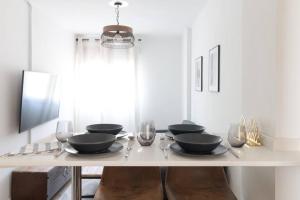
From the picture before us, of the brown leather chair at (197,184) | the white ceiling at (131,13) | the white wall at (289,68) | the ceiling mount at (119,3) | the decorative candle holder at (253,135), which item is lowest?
the brown leather chair at (197,184)

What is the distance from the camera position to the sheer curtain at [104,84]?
5.63 metres

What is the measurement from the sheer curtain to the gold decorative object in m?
4.03

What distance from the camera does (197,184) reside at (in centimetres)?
197

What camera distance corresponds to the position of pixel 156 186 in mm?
1951

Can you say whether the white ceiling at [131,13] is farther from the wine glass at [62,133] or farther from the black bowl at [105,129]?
the wine glass at [62,133]

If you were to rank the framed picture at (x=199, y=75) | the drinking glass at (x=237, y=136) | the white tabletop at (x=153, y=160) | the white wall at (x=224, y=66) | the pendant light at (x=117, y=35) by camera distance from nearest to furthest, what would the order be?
the white tabletop at (x=153, y=160), the drinking glass at (x=237, y=136), the white wall at (x=224, y=66), the pendant light at (x=117, y=35), the framed picture at (x=199, y=75)

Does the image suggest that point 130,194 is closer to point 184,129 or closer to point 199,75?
point 184,129

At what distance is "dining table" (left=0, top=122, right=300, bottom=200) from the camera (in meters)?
1.27

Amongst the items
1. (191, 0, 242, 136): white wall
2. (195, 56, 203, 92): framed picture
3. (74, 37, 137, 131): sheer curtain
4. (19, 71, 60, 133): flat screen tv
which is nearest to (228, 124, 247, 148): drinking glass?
(191, 0, 242, 136): white wall

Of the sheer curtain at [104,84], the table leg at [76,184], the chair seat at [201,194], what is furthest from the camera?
the sheer curtain at [104,84]

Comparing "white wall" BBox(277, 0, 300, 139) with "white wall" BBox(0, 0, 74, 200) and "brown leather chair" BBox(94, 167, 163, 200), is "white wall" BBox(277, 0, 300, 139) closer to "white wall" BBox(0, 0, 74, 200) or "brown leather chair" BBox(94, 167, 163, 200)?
"brown leather chair" BBox(94, 167, 163, 200)

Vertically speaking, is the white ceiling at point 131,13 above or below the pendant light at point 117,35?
above

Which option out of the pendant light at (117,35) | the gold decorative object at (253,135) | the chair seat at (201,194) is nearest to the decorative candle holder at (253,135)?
the gold decorative object at (253,135)

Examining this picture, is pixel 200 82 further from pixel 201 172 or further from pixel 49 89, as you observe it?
pixel 49 89
